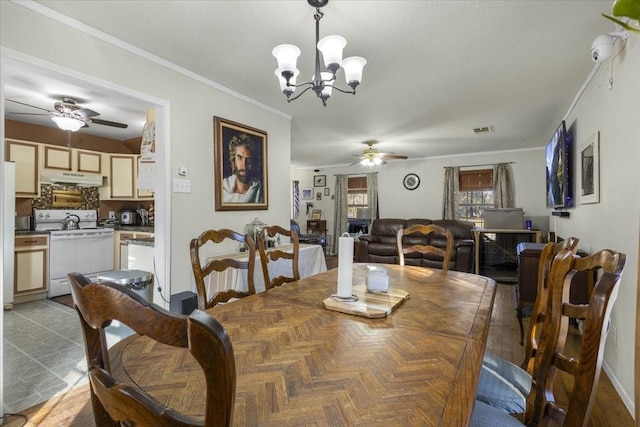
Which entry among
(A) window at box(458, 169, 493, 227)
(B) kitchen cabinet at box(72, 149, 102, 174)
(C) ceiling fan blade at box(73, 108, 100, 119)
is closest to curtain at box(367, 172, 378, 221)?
(A) window at box(458, 169, 493, 227)

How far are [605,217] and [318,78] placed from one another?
232 centimetres

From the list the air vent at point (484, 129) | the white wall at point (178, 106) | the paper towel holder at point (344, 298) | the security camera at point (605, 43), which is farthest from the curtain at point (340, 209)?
the paper towel holder at point (344, 298)

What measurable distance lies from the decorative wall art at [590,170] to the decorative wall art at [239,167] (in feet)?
10.0

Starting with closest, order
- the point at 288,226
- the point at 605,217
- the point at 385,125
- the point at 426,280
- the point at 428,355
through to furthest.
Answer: the point at 428,355
the point at 426,280
the point at 605,217
the point at 288,226
the point at 385,125

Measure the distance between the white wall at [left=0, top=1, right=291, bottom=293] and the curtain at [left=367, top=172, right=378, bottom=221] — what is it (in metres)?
4.36

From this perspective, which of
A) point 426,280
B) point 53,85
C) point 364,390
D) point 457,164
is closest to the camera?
point 364,390

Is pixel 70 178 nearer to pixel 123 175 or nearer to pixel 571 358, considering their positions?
pixel 123 175

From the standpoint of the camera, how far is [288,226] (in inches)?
156

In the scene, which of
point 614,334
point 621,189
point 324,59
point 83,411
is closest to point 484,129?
point 621,189

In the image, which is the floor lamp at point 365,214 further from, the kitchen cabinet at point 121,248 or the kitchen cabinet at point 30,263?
the kitchen cabinet at point 30,263

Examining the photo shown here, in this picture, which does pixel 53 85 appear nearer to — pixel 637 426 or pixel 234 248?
pixel 234 248

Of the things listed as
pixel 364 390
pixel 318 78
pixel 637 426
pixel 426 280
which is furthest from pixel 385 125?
pixel 364 390

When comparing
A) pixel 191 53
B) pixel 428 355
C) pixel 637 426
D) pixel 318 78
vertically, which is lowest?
pixel 637 426

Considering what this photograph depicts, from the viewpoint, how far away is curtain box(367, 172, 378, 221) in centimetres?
777
